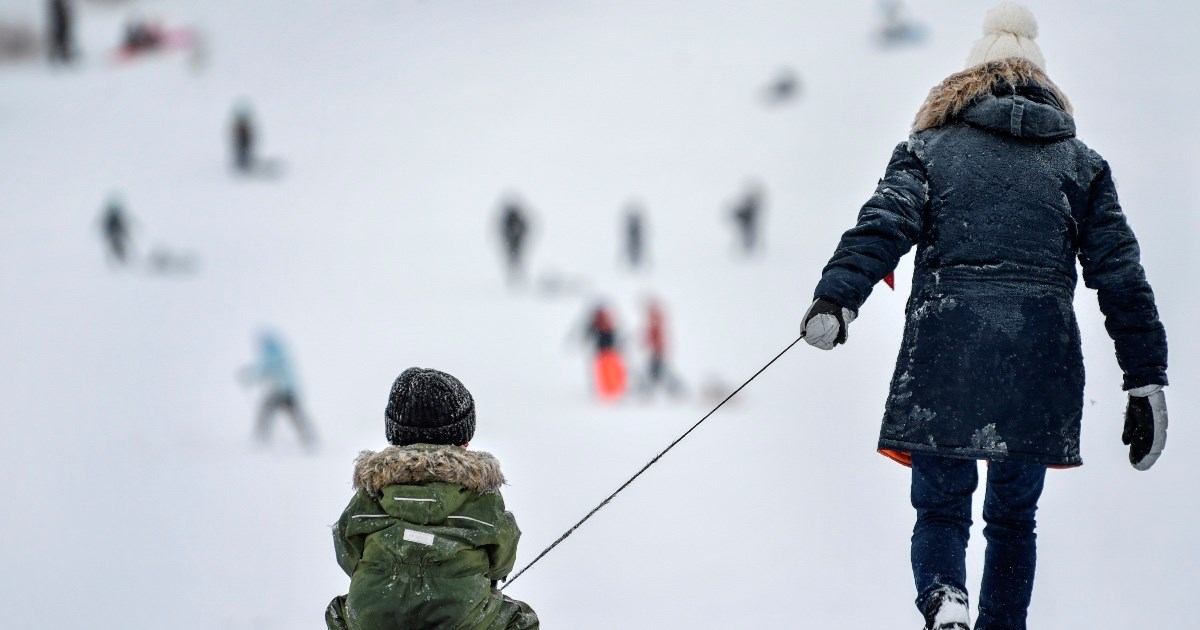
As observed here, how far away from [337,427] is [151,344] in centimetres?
482

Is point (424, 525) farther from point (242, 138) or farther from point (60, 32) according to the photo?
point (60, 32)

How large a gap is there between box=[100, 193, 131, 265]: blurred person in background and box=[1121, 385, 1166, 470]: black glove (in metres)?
21.3

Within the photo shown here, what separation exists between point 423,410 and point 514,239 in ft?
66.8

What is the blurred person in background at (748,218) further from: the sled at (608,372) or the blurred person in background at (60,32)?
the blurred person in background at (60,32)

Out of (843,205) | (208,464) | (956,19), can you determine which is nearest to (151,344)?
(208,464)

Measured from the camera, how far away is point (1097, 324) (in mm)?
7383

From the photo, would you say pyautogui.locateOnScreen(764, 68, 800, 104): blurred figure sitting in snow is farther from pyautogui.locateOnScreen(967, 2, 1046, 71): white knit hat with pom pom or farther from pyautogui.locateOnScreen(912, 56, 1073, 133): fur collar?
pyautogui.locateOnScreen(912, 56, 1073, 133): fur collar

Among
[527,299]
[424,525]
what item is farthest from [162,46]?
[424,525]

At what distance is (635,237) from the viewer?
957 inches

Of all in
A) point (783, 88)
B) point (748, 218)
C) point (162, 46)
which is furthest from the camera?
point (162, 46)

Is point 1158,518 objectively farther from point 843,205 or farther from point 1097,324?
point 843,205

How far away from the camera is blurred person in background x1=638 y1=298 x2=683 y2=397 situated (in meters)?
15.7

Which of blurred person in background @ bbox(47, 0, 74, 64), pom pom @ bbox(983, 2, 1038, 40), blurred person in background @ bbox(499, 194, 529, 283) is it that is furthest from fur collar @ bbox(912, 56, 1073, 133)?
blurred person in background @ bbox(47, 0, 74, 64)

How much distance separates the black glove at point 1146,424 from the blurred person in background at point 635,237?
838 inches
